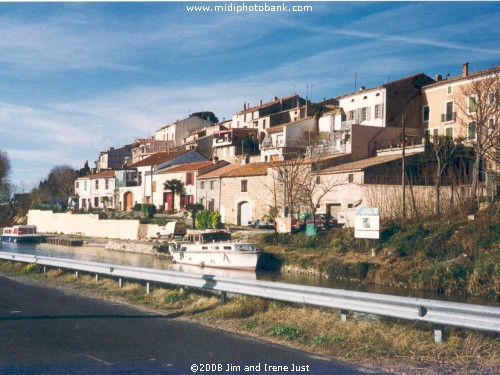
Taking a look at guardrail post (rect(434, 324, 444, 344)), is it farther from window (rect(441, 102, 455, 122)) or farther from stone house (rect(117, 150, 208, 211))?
stone house (rect(117, 150, 208, 211))

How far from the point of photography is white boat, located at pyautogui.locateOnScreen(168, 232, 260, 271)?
36.5m

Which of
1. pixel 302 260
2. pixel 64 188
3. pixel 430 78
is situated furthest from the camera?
pixel 64 188

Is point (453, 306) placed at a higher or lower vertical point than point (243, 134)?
lower

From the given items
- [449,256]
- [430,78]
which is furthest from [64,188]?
[449,256]

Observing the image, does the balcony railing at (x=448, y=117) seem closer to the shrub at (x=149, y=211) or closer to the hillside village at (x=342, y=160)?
the hillside village at (x=342, y=160)

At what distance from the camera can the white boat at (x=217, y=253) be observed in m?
36.5

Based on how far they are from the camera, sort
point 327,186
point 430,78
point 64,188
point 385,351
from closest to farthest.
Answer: point 385,351, point 327,186, point 430,78, point 64,188

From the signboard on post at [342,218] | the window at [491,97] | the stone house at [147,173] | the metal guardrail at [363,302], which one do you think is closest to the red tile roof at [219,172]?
the stone house at [147,173]

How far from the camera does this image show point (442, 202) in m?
38.0

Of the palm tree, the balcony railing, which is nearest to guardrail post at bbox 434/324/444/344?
the balcony railing

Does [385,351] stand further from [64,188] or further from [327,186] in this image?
[64,188]

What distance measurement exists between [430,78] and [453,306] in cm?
5713

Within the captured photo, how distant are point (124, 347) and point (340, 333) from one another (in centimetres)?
382

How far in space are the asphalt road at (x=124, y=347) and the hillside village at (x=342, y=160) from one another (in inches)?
Result: 1124
